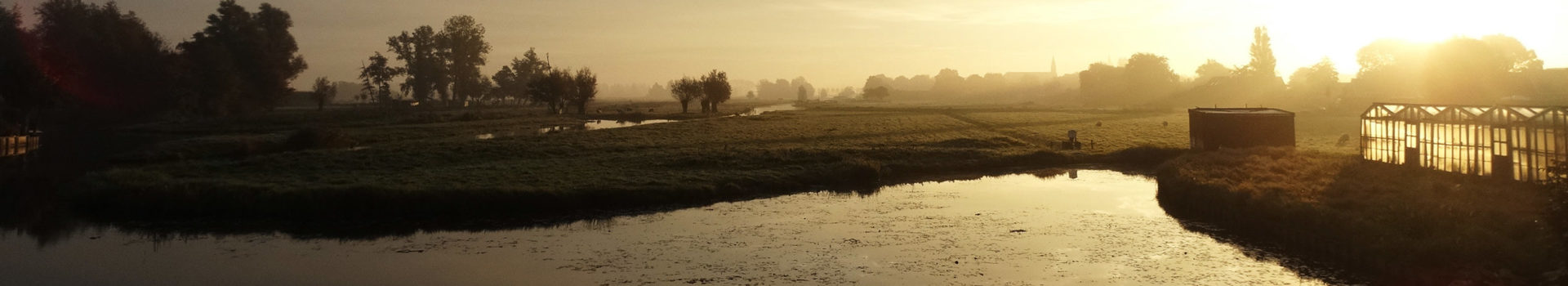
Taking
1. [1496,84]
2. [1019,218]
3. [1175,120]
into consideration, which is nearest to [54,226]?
[1019,218]

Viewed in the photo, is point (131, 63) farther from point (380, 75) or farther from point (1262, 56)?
point (1262, 56)

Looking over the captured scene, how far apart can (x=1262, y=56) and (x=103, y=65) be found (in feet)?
537

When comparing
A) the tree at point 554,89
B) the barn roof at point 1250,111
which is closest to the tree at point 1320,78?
the barn roof at point 1250,111

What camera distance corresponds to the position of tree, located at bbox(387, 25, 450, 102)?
135m

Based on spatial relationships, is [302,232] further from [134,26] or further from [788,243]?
[134,26]

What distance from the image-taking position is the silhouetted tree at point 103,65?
88750mm

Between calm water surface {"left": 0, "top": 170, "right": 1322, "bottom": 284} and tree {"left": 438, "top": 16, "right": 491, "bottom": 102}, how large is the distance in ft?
374

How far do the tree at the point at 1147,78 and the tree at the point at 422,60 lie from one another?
112047mm

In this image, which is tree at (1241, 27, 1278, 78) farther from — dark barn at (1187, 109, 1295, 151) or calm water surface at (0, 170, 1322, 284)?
calm water surface at (0, 170, 1322, 284)

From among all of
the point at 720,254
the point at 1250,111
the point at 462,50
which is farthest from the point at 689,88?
the point at 720,254

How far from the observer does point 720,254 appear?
22.8 meters

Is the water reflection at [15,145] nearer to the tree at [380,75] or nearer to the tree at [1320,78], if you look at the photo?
the tree at [380,75]

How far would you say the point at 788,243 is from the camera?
24.2 m

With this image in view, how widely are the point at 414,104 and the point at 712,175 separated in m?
107
